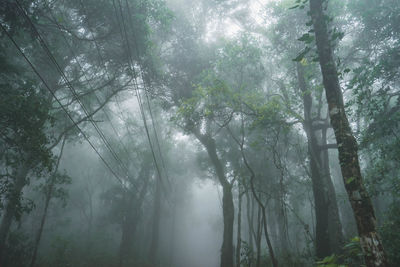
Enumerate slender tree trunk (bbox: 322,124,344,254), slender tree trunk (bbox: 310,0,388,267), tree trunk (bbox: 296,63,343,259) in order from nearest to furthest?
slender tree trunk (bbox: 310,0,388,267) < tree trunk (bbox: 296,63,343,259) < slender tree trunk (bbox: 322,124,344,254)

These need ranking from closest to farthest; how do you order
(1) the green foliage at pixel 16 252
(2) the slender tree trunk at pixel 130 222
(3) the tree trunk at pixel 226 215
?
(3) the tree trunk at pixel 226 215 < (1) the green foliage at pixel 16 252 < (2) the slender tree trunk at pixel 130 222

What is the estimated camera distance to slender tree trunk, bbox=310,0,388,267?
287cm

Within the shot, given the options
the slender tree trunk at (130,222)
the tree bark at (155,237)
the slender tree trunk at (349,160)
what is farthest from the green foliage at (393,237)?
the slender tree trunk at (130,222)

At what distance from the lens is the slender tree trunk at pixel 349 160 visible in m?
2.87

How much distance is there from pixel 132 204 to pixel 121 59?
18.5 m

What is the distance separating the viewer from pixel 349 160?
3.41 metres

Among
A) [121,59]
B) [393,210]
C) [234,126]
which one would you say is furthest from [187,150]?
[393,210]

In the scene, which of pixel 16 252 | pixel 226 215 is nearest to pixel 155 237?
pixel 16 252

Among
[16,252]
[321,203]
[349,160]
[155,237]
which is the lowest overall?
[16,252]

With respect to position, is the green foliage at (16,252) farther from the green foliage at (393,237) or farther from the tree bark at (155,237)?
the green foliage at (393,237)

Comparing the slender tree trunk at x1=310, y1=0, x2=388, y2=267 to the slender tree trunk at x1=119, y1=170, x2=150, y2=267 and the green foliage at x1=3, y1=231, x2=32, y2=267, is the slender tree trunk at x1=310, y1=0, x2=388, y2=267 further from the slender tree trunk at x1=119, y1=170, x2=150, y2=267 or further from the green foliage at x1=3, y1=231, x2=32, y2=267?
the slender tree trunk at x1=119, y1=170, x2=150, y2=267

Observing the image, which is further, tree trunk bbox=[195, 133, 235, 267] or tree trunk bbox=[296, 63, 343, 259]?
tree trunk bbox=[195, 133, 235, 267]

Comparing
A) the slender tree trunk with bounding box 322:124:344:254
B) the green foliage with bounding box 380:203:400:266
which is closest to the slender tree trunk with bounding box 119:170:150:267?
the slender tree trunk with bounding box 322:124:344:254

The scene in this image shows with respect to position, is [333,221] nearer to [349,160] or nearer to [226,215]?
[226,215]
